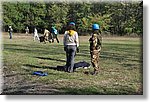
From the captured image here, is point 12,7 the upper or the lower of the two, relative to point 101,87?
upper

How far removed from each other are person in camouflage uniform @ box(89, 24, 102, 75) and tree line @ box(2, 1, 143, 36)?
0.05m

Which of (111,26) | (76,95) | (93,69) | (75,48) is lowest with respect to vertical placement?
(76,95)

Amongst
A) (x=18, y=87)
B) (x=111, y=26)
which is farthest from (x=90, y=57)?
(x=18, y=87)

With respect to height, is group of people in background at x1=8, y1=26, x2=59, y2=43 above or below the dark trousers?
above

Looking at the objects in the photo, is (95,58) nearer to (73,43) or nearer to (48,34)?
(73,43)

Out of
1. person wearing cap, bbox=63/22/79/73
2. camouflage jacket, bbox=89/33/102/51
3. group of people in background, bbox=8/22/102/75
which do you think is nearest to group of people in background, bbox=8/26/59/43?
group of people in background, bbox=8/22/102/75

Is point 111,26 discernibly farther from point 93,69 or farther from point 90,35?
point 93,69

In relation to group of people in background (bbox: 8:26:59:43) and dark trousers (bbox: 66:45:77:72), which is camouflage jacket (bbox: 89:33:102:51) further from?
group of people in background (bbox: 8:26:59:43)

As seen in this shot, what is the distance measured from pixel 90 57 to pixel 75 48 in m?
0.17

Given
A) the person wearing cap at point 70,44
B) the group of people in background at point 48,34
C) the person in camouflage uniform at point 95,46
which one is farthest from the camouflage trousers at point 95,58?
the group of people in background at point 48,34

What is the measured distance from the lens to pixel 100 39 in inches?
136

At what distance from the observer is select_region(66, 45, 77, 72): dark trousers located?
136 inches

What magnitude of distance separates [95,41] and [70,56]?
29 cm

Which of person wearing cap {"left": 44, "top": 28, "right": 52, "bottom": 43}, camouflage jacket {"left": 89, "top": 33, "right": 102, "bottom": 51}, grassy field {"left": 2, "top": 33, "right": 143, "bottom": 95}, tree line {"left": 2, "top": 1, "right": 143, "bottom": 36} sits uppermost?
tree line {"left": 2, "top": 1, "right": 143, "bottom": 36}
